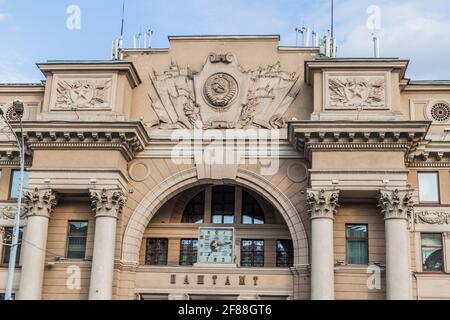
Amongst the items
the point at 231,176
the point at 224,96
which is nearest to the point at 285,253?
the point at 231,176

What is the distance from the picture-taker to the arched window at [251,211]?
35.5m

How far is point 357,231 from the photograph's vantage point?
31812mm

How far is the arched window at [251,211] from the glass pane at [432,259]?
27.0ft

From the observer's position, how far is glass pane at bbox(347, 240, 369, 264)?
103ft

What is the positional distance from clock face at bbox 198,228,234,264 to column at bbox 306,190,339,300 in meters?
4.23

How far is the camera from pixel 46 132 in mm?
32156

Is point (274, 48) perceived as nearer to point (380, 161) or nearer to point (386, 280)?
point (380, 161)

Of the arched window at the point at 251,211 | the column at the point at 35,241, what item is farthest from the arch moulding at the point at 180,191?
the column at the point at 35,241

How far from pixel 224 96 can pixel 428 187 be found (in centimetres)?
1090

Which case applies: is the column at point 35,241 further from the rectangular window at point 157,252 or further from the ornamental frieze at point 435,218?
the ornamental frieze at point 435,218

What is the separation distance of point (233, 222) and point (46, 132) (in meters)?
10.4

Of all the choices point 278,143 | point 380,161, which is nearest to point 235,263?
point 278,143

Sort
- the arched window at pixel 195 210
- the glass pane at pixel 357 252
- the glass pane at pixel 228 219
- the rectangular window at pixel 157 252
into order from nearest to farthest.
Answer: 1. the glass pane at pixel 357 252
2. the rectangular window at pixel 157 252
3. the glass pane at pixel 228 219
4. the arched window at pixel 195 210
